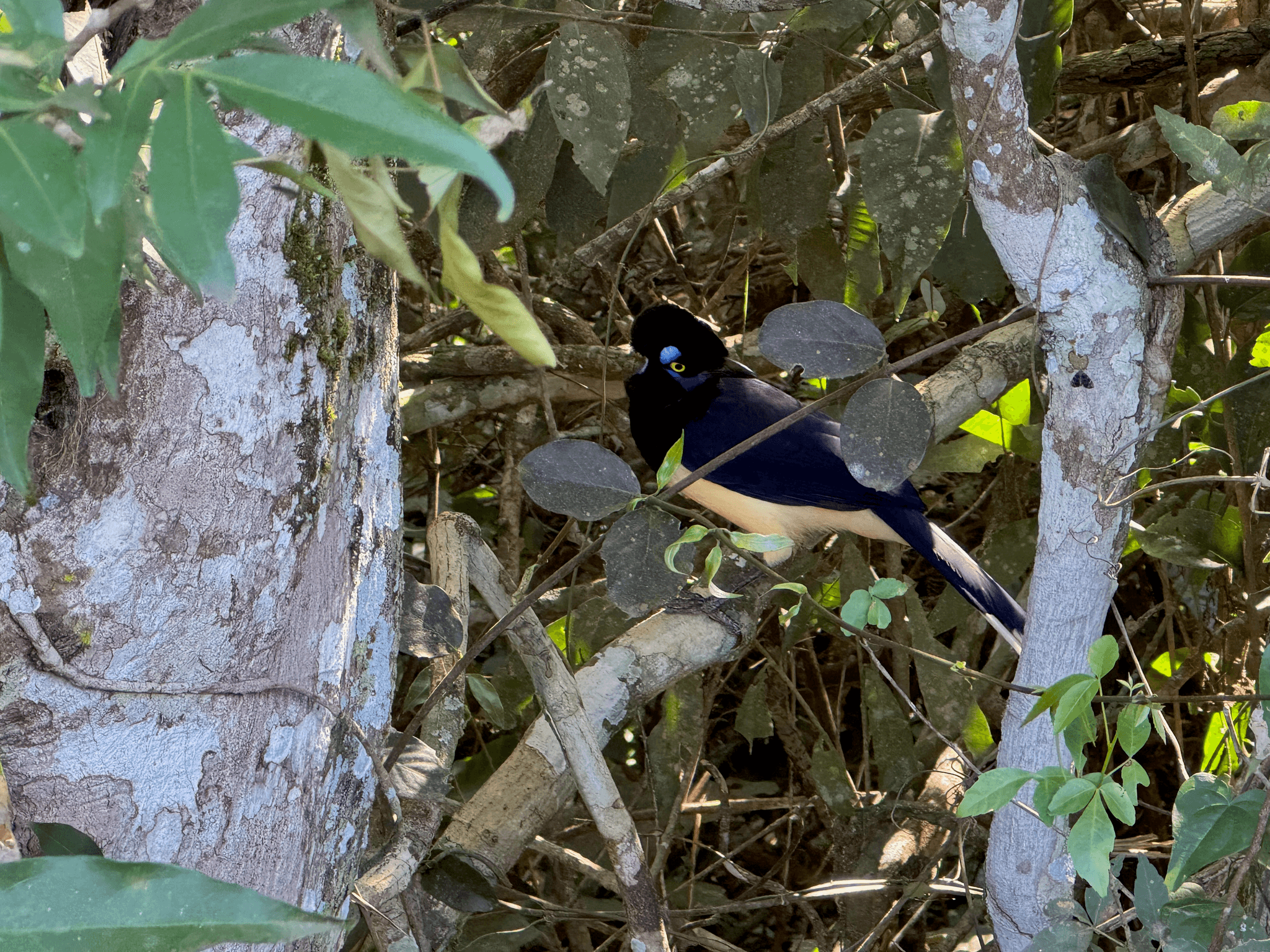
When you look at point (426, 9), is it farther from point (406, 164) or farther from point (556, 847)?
point (556, 847)

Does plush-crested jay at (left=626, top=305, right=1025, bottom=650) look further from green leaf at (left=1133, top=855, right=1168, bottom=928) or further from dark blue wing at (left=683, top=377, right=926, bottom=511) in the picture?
green leaf at (left=1133, top=855, right=1168, bottom=928)

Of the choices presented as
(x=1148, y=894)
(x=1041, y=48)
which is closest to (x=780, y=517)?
(x=1041, y=48)

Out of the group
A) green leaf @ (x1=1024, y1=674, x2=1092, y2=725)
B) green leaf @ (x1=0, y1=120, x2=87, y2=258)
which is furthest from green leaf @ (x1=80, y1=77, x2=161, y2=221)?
green leaf @ (x1=1024, y1=674, x2=1092, y2=725)

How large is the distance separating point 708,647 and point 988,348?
82cm

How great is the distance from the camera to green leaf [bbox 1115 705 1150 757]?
101 cm

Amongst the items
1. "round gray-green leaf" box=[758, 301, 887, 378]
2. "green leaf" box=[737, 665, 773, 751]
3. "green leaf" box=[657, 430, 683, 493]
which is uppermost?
"round gray-green leaf" box=[758, 301, 887, 378]

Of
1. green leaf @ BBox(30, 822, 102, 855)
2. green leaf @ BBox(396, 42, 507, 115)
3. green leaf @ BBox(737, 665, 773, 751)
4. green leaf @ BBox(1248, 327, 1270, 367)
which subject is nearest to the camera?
green leaf @ BBox(396, 42, 507, 115)

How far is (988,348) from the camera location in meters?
2.20

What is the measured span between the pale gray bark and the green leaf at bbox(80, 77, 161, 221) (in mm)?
885

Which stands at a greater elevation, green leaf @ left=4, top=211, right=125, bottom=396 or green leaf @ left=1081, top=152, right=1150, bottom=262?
green leaf @ left=4, top=211, right=125, bottom=396

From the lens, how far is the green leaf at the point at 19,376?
1.99 ft

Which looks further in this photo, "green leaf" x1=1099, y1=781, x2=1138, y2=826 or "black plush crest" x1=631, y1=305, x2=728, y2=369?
"black plush crest" x1=631, y1=305, x2=728, y2=369

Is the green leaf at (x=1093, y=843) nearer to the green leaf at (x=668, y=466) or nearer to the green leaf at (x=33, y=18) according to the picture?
the green leaf at (x=668, y=466)

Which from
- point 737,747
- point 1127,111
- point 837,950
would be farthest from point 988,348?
point 737,747
